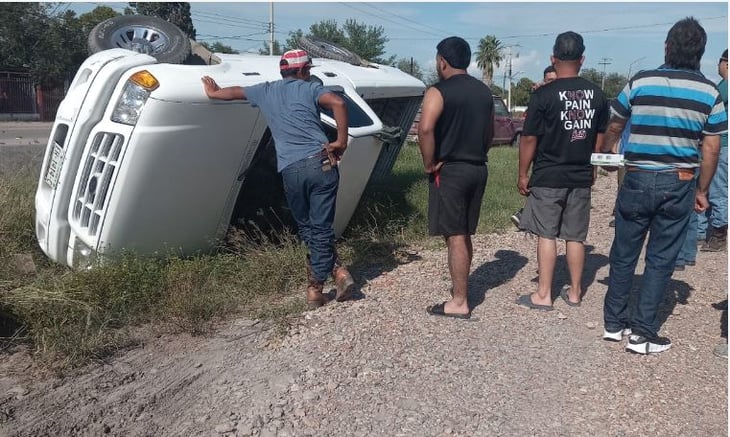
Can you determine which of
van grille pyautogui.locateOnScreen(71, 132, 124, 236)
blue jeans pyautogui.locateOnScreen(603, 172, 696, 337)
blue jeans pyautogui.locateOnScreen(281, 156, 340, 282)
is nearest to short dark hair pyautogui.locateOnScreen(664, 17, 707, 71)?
blue jeans pyautogui.locateOnScreen(603, 172, 696, 337)

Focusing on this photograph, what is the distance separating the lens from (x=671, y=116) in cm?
409

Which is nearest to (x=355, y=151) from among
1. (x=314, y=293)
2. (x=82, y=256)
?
(x=314, y=293)

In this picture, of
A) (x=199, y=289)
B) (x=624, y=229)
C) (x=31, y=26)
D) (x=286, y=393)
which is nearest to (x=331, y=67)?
(x=199, y=289)

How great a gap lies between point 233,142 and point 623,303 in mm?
2973

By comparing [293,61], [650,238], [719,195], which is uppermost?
[293,61]

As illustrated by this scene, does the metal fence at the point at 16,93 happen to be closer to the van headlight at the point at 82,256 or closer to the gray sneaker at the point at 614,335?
the van headlight at the point at 82,256

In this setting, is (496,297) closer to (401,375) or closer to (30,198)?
(401,375)

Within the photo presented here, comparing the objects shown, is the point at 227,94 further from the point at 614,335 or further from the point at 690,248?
the point at 690,248

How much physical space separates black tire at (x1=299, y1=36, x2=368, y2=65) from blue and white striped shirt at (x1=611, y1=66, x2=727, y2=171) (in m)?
4.53

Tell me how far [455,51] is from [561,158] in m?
1.03

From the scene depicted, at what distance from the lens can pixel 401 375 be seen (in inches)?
155

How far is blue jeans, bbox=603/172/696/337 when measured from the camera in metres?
4.17

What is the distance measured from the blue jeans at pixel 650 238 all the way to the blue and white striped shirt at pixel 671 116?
113mm

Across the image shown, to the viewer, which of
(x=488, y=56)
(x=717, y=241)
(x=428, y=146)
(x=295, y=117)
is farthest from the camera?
(x=488, y=56)
